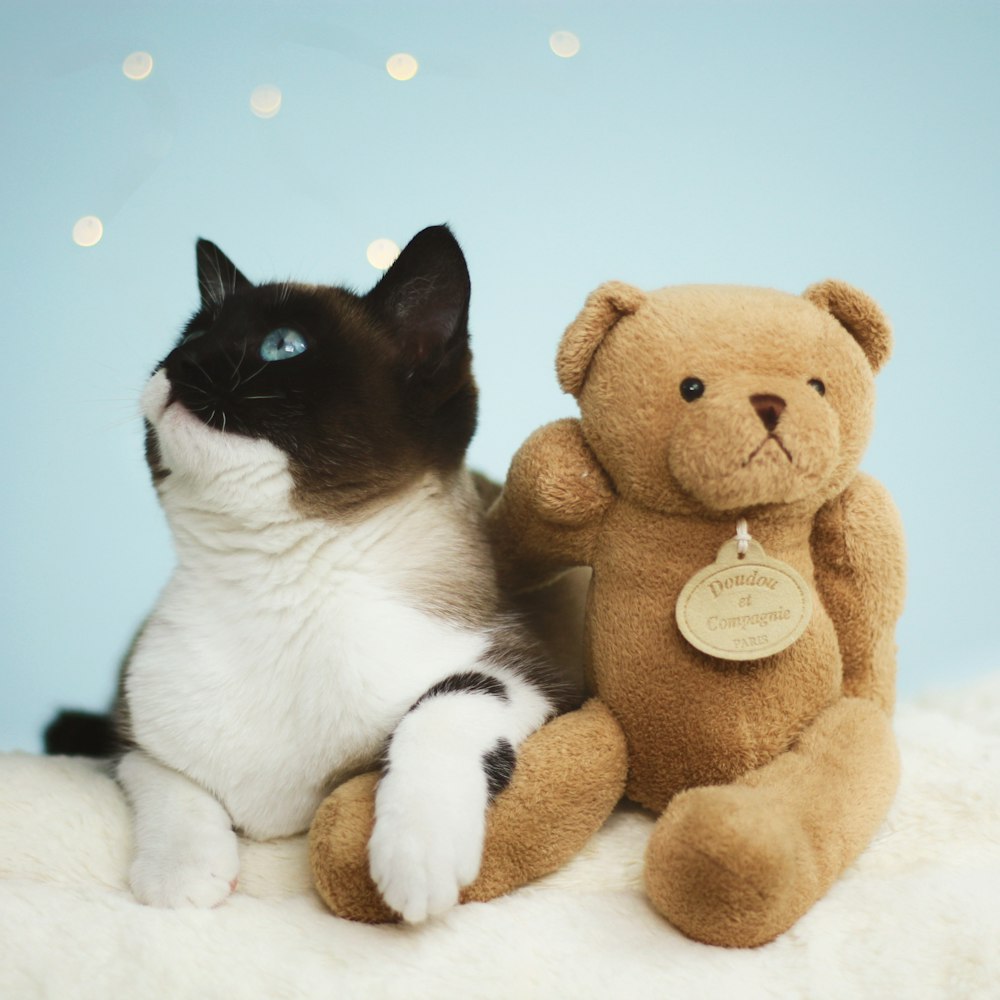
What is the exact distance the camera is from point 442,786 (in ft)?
2.75

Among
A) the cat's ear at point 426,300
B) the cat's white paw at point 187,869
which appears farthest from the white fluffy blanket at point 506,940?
the cat's ear at point 426,300

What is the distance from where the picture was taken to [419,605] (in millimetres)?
1045

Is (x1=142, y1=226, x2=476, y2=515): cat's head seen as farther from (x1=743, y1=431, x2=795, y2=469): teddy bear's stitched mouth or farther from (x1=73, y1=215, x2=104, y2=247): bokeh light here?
(x1=73, y1=215, x2=104, y2=247): bokeh light

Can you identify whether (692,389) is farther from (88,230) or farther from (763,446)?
(88,230)

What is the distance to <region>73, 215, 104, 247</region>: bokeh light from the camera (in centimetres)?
198

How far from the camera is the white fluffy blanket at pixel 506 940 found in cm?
77

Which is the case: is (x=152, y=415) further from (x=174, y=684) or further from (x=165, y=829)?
(x=165, y=829)

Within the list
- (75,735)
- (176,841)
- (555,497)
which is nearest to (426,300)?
(555,497)

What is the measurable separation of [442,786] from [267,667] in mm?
273

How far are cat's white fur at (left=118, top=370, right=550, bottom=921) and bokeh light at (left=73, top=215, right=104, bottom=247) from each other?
108 cm

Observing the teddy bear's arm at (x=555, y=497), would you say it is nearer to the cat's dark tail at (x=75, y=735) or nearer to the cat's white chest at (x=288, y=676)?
the cat's white chest at (x=288, y=676)

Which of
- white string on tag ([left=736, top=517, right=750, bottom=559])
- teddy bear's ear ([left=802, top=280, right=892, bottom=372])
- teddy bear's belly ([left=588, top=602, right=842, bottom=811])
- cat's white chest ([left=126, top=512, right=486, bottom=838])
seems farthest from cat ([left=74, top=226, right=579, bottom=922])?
teddy bear's ear ([left=802, top=280, right=892, bottom=372])

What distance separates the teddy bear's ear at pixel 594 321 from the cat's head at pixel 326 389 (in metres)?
0.13

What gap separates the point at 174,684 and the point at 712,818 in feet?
1.93
